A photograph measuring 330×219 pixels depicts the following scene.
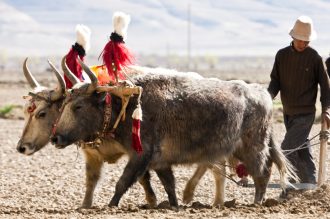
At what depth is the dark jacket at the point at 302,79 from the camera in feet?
33.5

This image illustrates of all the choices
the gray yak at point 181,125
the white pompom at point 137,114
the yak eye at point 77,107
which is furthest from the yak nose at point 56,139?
the white pompom at point 137,114

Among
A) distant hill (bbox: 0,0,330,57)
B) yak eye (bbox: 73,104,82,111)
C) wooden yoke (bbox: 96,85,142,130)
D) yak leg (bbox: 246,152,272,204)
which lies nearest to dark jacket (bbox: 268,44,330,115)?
yak leg (bbox: 246,152,272,204)

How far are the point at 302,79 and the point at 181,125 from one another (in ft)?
4.87

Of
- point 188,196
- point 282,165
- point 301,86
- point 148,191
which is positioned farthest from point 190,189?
point 301,86

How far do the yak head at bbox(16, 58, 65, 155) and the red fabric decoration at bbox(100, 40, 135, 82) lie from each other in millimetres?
501

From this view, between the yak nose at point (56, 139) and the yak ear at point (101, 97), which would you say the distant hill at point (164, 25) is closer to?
the yak ear at point (101, 97)

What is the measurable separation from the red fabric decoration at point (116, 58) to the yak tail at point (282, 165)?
181cm

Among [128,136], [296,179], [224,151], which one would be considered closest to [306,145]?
[296,179]

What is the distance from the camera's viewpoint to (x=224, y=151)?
32.8 ft

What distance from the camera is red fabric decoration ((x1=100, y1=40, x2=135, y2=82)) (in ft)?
32.4

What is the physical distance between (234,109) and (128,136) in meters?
1.19

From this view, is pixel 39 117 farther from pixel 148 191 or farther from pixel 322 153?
pixel 322 153

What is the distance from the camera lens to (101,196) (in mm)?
11531

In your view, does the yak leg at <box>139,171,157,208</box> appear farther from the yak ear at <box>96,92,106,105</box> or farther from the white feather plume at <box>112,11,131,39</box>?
the white feather plume at <box>112,11,131,39</box>
